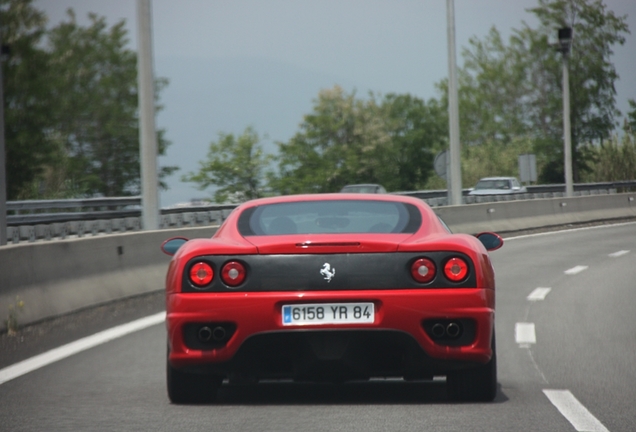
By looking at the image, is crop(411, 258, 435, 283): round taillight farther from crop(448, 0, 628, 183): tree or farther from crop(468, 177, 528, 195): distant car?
crop(448, 0, 628, 183): tree

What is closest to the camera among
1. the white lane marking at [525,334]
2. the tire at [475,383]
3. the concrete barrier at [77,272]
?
the tire at [475,383]

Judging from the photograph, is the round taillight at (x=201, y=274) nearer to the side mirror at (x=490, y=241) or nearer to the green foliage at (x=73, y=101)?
the side mirror at (x=490, y=241)

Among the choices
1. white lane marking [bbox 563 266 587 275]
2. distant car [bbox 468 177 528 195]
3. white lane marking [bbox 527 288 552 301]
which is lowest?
white lane marking [bbox 563 266 587 275]

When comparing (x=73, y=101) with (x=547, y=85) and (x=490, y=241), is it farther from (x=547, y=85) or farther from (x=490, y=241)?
(x=490, y=241)

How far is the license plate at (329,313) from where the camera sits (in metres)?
6.06

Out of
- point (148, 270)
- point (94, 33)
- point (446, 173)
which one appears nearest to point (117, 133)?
point (94, 33)

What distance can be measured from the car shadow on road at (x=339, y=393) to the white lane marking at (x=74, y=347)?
62.3 inches

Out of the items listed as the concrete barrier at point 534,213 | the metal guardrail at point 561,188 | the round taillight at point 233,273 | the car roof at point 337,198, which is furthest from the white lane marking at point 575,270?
the metal guardrail at point 561,188

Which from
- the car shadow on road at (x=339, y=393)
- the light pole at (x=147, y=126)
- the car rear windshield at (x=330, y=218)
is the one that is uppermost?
the light pole at (x=147, y=126)

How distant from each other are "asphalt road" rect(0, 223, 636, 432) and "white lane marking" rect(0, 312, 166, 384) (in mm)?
112

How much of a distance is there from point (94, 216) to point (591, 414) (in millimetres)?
35958

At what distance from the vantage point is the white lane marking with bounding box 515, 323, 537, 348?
9.46m

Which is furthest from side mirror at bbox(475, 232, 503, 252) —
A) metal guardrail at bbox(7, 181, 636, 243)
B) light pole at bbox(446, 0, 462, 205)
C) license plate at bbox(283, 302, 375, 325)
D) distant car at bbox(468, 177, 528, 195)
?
distant car at bbox(468, 177, 528, 195)

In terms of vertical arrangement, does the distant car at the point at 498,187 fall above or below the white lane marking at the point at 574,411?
above
